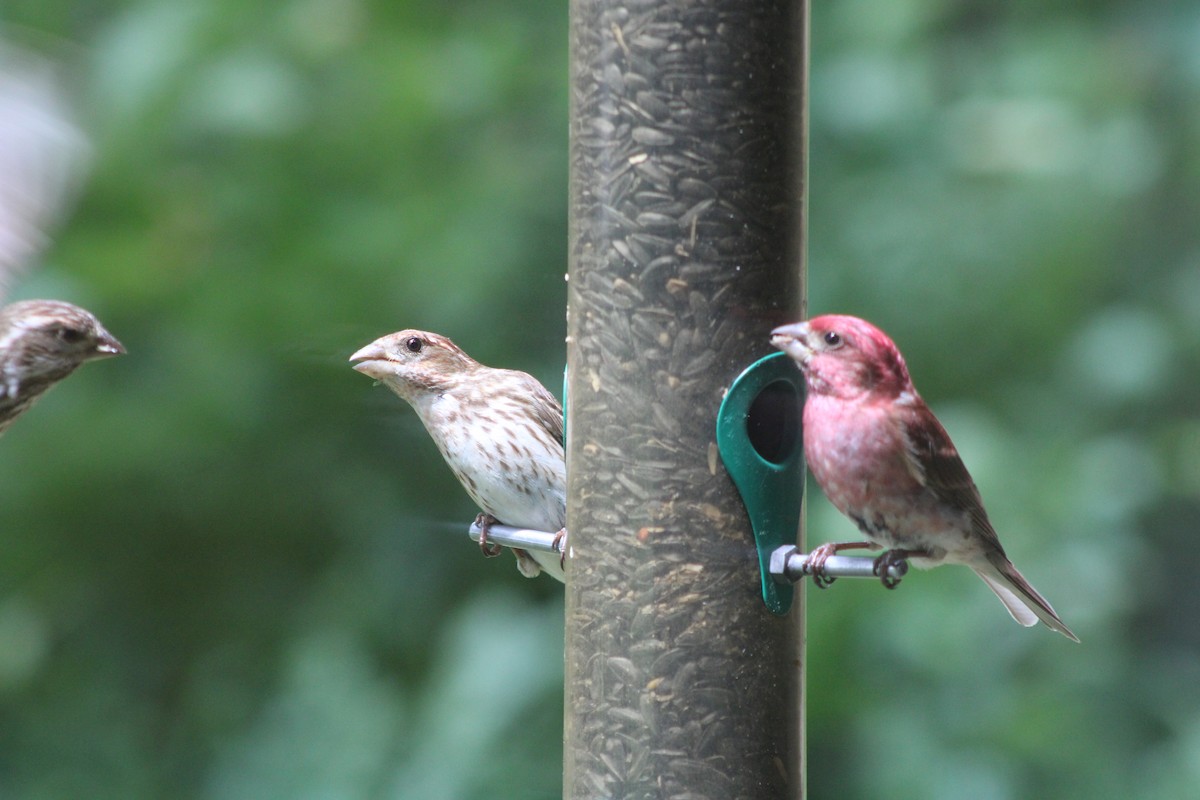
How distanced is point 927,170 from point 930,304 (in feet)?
2.43

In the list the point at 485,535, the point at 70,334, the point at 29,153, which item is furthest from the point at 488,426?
the point at 29,153

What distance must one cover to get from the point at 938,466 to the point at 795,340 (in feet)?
1.60

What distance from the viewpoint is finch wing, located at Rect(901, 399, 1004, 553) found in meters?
3.89

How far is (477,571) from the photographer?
7.88 m

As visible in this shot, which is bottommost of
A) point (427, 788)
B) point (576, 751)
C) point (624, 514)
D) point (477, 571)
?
point (427, 788)

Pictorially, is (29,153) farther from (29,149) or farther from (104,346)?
(104,346)

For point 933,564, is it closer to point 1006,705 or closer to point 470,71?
point 1006,705

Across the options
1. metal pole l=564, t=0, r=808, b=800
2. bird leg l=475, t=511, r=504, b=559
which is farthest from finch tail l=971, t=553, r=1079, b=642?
bird leg l=475, t=511, r=504, b=559

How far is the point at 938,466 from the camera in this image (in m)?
3.93

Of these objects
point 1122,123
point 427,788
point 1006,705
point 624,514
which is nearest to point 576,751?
point 624,514

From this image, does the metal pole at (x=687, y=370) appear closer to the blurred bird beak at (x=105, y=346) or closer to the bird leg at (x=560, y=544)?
the bird leg at (x=560, y=544)

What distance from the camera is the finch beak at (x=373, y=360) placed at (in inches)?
189

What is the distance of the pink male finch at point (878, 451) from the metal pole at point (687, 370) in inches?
9.7

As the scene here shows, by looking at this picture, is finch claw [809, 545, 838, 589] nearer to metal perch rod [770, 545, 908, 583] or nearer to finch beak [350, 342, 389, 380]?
metal perch rod [770, 545, 908, 583]
